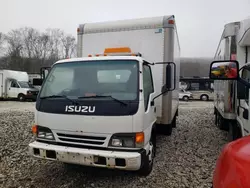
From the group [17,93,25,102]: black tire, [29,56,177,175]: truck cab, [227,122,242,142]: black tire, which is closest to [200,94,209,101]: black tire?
[17,93,25,102]: black tire

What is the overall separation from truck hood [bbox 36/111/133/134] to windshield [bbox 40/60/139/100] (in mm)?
351

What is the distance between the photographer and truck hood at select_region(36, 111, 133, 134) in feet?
10.6

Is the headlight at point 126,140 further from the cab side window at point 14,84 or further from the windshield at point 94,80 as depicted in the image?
the cab side window at point 14,84

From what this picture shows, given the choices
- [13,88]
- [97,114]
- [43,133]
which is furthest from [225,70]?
[13,88]

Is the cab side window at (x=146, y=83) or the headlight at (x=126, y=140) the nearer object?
the headlight at (x=126, y=140)

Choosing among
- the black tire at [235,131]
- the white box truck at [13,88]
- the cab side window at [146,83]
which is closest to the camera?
the cab side window at [146,83]

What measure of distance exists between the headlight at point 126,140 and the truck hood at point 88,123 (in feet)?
0.26

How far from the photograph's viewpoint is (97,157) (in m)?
3.19

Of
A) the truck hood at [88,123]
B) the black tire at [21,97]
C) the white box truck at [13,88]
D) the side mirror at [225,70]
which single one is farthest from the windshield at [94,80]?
the black tire at [21,97]

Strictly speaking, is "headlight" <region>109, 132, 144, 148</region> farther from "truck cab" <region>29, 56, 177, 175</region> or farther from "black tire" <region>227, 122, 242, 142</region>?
"black tire" <region>227, 122, 242, 142</region>

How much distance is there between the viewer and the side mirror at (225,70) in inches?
108

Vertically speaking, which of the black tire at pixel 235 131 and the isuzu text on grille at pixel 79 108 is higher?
the isuzu text on grille at pixel 79 108

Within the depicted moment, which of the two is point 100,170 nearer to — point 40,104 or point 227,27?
point 40,104

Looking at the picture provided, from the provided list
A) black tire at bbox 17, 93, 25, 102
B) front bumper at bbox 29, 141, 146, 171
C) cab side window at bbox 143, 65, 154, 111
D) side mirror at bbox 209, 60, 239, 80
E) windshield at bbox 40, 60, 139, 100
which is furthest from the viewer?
black tire at bbox 17, 93, 25, 102
